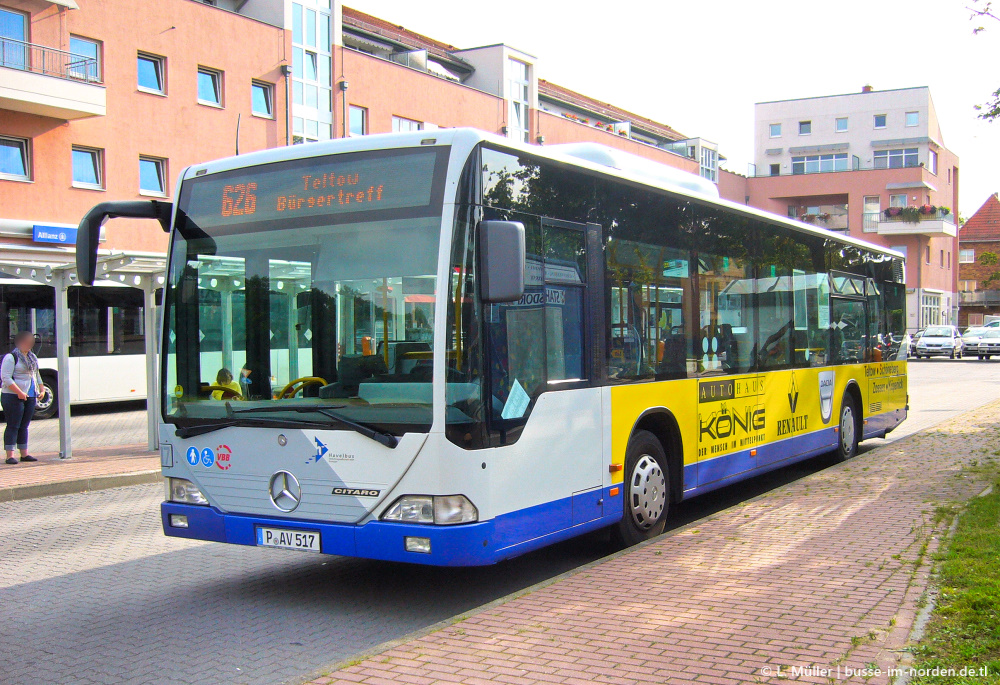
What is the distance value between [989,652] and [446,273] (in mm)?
3299

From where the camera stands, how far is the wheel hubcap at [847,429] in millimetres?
11961

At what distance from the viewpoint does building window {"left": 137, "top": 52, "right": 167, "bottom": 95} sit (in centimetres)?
2828

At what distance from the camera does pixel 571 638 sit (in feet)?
16.0

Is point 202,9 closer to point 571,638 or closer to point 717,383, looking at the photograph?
point 717,383

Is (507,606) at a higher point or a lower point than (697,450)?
lower

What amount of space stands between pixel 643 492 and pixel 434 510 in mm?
2418

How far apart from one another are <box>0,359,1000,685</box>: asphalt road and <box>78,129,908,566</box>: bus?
0.50 m

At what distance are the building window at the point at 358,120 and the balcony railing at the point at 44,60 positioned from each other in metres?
10.6

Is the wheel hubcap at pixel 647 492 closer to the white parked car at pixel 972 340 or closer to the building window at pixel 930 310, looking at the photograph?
the white parked car at pixel 972 340

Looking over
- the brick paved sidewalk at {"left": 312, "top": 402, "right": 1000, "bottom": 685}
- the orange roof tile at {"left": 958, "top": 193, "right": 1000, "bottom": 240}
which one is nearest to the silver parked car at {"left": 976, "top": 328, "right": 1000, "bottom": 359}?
the orange roof tile at {"left": 958, "top": 193, "right": 1000, "bottom": 240}

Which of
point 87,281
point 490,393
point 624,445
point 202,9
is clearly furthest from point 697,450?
point 202,9

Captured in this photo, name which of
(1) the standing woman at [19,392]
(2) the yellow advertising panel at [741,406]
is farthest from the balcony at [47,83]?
(2) the yellow advertising panel at [741,406]

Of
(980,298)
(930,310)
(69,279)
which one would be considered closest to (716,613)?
(69,279)

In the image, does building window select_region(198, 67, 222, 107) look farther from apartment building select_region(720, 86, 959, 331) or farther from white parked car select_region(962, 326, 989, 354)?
apartment building select_region(720, 86, 959, 331)
